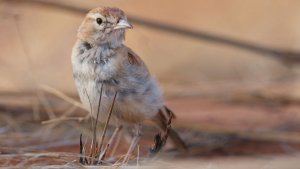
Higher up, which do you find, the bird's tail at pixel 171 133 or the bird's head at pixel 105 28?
the bird's head at pixel 105 28

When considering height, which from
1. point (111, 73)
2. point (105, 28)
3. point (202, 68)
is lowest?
point (202, 68)

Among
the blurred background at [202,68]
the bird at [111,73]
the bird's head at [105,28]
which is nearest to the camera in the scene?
the bird at [111,73]

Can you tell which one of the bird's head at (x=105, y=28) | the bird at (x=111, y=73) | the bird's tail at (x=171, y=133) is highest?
the bird's head at (x=105, y=28)

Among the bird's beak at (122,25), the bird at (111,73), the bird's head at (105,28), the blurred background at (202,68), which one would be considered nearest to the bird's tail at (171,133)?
the blurred background at (202,68)

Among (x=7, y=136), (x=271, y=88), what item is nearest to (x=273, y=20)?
(x=271, y=88)

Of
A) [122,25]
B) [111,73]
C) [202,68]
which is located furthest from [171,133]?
[202,68]

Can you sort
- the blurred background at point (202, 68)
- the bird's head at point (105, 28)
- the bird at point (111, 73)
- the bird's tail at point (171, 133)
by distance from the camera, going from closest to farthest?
the bird at point (111, 73)
the bird's head at point (105, 28)
the bird's tail at point (171, 133)
the blurred background at point (202, 68)

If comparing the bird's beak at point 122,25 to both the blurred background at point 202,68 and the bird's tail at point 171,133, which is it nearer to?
the blurred background at point 202,68

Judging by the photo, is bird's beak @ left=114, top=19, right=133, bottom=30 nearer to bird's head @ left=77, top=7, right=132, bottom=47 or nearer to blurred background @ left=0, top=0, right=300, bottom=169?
bird's head @ left=77, top=7, right=132, bottom=47

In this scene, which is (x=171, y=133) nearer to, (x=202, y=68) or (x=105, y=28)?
(x=105, y=28)
